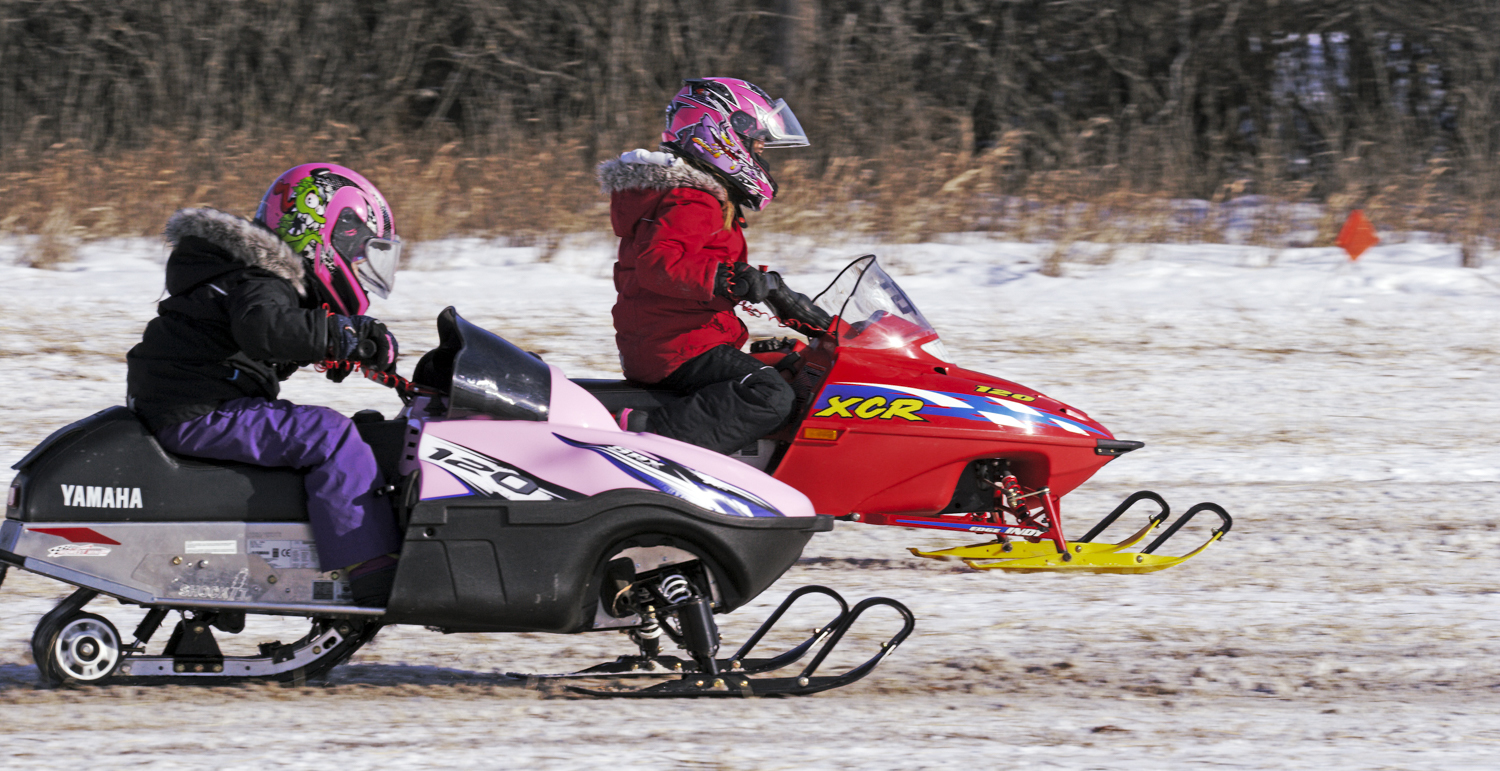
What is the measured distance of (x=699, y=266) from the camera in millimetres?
5000

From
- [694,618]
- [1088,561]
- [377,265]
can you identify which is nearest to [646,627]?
[694,618]

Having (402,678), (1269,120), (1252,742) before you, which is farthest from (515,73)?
(1252,742)

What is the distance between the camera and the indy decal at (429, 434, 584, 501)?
3.84m

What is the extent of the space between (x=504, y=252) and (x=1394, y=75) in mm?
8781

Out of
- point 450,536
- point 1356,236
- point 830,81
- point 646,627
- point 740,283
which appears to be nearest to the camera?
point 450,536

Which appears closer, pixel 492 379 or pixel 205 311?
pixel 205 311

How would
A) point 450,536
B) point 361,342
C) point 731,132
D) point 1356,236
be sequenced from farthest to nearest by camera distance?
point 1356,236 → point 731,132 → point 450,536 → point 361,342

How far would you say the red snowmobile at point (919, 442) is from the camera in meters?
5.13

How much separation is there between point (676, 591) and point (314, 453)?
102cm

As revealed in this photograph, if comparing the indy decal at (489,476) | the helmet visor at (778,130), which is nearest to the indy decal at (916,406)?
the helmet visor at (778,130)

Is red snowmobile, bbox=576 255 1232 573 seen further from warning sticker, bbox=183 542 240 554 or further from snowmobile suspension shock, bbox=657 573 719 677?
warning sticker, bbox=183 542 240 554

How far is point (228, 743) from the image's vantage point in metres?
Result: 3.62

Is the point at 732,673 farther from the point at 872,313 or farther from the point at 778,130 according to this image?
the point at 778,130

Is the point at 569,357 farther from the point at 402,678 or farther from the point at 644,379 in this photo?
the point at 402,678
